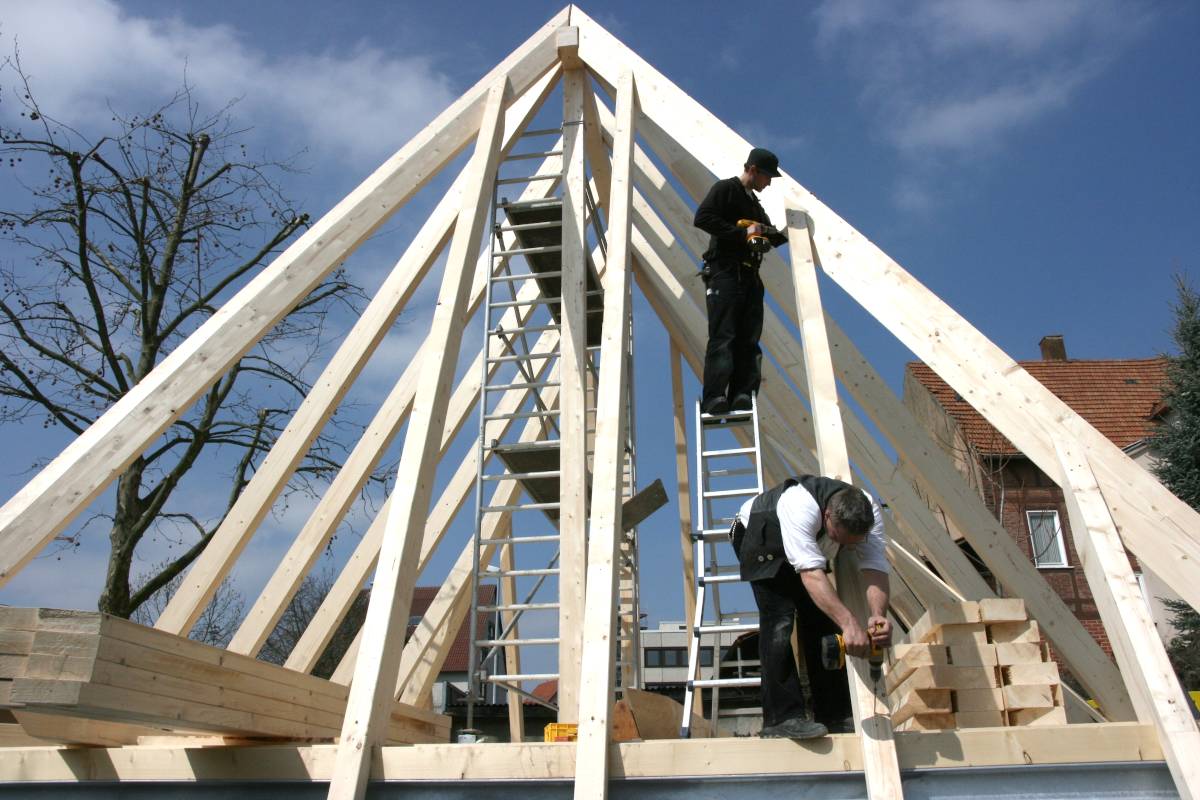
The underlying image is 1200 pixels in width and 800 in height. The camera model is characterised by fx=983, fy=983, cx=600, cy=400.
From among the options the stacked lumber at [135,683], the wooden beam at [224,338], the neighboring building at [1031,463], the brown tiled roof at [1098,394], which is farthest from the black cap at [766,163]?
the brown tiled roof at [1098,394]

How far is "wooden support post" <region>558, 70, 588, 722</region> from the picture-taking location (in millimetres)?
5465

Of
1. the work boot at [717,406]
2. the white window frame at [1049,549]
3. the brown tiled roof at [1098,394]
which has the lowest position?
the work boot at [717,406]

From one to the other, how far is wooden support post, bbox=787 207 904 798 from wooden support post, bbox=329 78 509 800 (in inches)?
67.3

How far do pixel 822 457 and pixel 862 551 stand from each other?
0.49m

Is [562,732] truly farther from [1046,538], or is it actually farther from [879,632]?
[1046,538]

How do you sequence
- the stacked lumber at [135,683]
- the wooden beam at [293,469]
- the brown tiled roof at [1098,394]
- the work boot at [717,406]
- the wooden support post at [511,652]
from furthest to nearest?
the brown tiled roof at [1098,394] → the wooden support post at [511,652] → the work boot at [717,406] → the wooden beam at [293,469] → the stacked lumber at [135,683]

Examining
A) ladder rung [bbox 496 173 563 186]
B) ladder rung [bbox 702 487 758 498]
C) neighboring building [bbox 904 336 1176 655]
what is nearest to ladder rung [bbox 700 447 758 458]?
ladder rung [bbox 702 487 758 498]

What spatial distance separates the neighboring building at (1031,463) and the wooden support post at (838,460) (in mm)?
12715

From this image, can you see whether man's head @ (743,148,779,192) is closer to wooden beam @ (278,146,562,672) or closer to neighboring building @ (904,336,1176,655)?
wooden beam @ (278,146,562,672)

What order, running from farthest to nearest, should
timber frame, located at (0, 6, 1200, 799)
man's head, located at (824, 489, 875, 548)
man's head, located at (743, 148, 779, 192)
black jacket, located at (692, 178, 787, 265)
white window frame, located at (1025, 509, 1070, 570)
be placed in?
white window frame, located at (1025, 509, 1070, 570) < black jacket, located at (692, 178, 787, 265) < man's head, located at (743, 148, 779, 192) < man's head, located at (824, 489, 875, 548) < timber frame, located at (0, 6, 1200, 799)

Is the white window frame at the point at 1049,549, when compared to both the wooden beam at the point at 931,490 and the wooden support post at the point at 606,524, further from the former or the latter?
the wooden support post at the point at 606,524

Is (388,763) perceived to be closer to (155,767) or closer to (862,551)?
(155,767)

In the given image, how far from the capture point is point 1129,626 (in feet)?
11.5

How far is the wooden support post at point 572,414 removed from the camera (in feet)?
17.9
